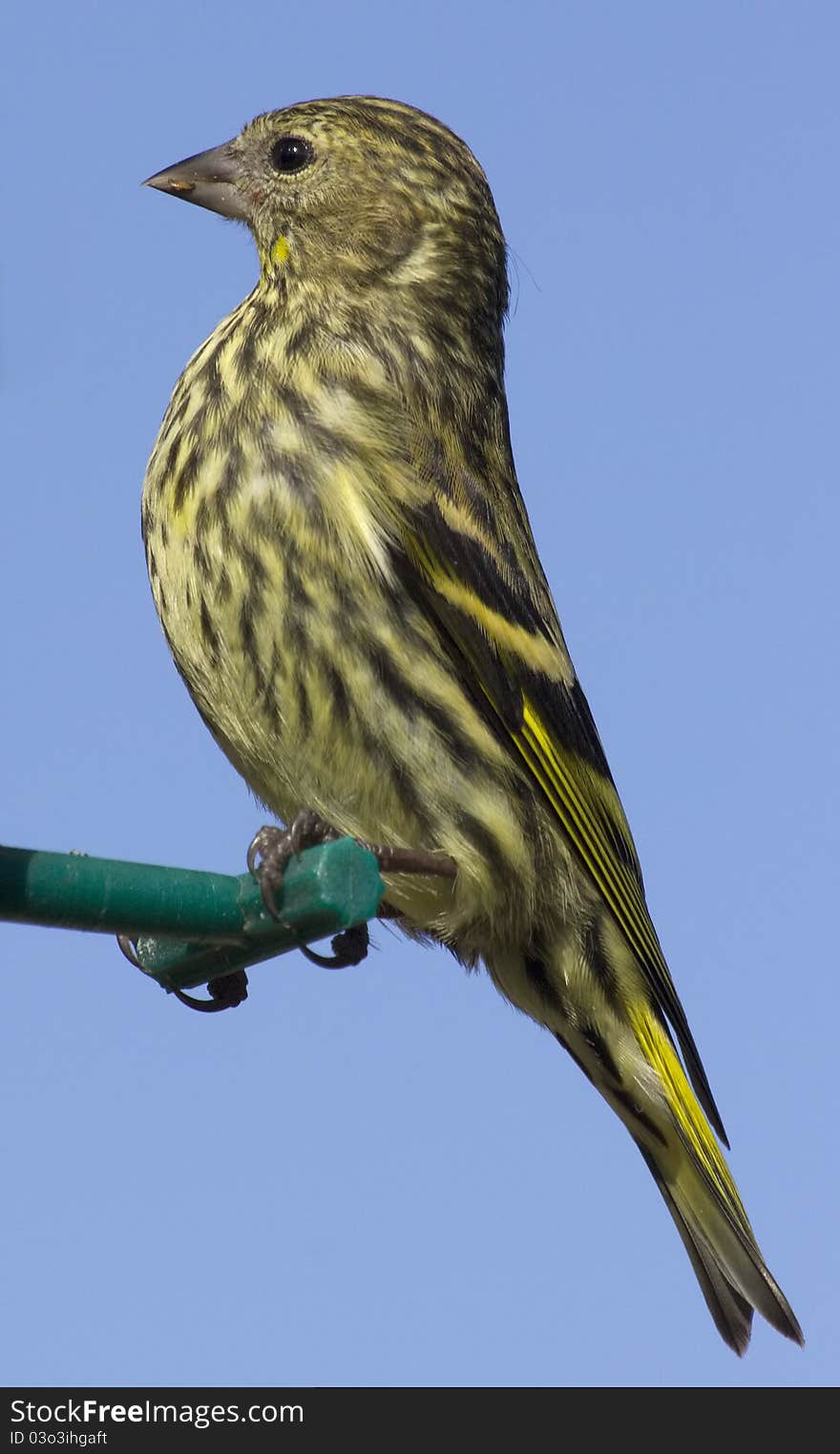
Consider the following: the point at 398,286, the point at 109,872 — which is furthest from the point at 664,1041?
the point at 109,872

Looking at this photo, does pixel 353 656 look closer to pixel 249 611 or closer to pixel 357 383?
pixel 249 611

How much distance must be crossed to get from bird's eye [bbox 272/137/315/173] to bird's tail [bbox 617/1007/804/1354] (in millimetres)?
2490

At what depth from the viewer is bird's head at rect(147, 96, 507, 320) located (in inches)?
214

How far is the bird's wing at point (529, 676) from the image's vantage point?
486cm

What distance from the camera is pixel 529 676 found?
513 centimetres

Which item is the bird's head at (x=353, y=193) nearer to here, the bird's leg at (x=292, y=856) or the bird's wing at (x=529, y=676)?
the bird's wing at (x=529, y=676)

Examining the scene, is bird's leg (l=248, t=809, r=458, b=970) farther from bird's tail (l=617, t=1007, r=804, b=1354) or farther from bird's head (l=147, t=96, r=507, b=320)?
bird's head (l=147, t=96, r=507, b=320)

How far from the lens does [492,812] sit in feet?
15.8

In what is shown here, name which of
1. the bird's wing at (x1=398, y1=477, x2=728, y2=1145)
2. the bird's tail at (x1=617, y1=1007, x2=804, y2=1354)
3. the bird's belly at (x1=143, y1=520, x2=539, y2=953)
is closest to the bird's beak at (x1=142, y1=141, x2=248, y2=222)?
the bird's wing at (x1=398, y1=477, x2=728, y2=1145)

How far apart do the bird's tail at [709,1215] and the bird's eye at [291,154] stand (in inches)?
98.0

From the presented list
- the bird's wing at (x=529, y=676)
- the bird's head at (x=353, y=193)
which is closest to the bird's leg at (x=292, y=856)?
the bird's wing at (x=529, y=676)

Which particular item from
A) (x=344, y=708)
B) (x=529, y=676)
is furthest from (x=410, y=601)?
(x=529, y=676)

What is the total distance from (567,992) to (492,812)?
66cm

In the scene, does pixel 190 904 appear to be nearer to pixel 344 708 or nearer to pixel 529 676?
pixel 344 708
